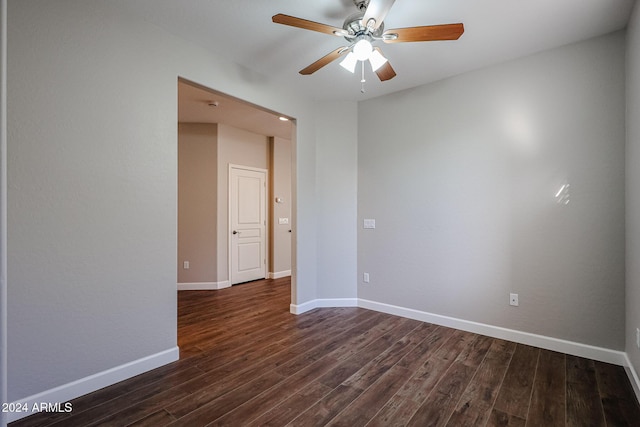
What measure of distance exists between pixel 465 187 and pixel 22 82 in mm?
3614

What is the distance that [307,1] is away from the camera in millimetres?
2105

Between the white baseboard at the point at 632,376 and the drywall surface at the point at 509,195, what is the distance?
0.16m

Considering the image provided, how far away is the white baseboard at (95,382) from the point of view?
1.81 meters

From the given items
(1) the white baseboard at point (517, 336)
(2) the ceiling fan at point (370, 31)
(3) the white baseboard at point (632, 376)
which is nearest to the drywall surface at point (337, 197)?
(1) the white baseboard at point (517, 336)

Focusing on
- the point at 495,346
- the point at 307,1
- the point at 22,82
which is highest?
the point at 307,1

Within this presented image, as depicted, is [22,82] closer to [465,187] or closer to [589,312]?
[465,187]

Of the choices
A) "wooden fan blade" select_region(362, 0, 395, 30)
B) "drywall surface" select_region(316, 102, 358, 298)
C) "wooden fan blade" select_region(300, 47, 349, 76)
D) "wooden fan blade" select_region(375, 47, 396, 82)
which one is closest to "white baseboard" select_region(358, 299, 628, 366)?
"drywall surface" select_region(316, 102, 358, 298)

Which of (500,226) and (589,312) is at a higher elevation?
(500,226)

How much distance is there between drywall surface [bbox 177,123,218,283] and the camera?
5055mm

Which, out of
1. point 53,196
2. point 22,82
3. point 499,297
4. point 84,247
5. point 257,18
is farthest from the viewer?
point 499,297

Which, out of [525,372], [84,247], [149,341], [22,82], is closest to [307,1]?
[22,82]

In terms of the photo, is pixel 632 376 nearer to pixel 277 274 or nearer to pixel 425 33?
pixel 425 33

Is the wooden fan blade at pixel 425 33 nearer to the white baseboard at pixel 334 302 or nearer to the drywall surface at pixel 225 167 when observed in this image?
the white baseboard at pixel 334 302

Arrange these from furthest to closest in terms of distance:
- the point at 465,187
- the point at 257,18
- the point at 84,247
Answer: the point at 465,187, the point at 257,18, the point at 84,247
